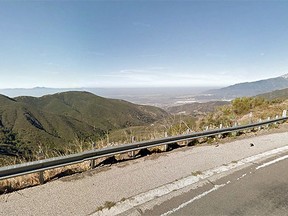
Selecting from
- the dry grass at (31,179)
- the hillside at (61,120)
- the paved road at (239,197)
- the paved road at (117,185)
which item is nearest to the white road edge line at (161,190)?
the paved road at (117,185)

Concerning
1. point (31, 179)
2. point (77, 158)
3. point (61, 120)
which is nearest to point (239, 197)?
point (77, 158)

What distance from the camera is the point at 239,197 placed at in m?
3.99

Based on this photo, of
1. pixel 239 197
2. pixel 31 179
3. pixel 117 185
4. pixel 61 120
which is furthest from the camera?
pixel 61 120

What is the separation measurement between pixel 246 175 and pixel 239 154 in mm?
1703

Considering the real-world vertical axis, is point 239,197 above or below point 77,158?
below

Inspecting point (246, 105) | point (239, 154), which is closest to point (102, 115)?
point (246, 105)

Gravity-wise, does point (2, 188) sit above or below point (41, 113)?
above

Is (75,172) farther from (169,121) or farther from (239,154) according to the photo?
(169,121)

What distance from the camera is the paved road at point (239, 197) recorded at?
3.53m

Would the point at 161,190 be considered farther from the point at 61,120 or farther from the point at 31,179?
the point at 61,120

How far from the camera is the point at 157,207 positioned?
3.66 metres

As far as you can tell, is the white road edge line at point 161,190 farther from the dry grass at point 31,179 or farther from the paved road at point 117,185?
the dry grass at point 31,179

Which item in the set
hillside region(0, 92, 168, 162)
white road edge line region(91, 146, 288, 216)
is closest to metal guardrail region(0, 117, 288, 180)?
white road edge line region(91, 146, 288, 216)

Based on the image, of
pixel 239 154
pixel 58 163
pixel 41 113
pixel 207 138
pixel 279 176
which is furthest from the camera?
pixel 41 113
